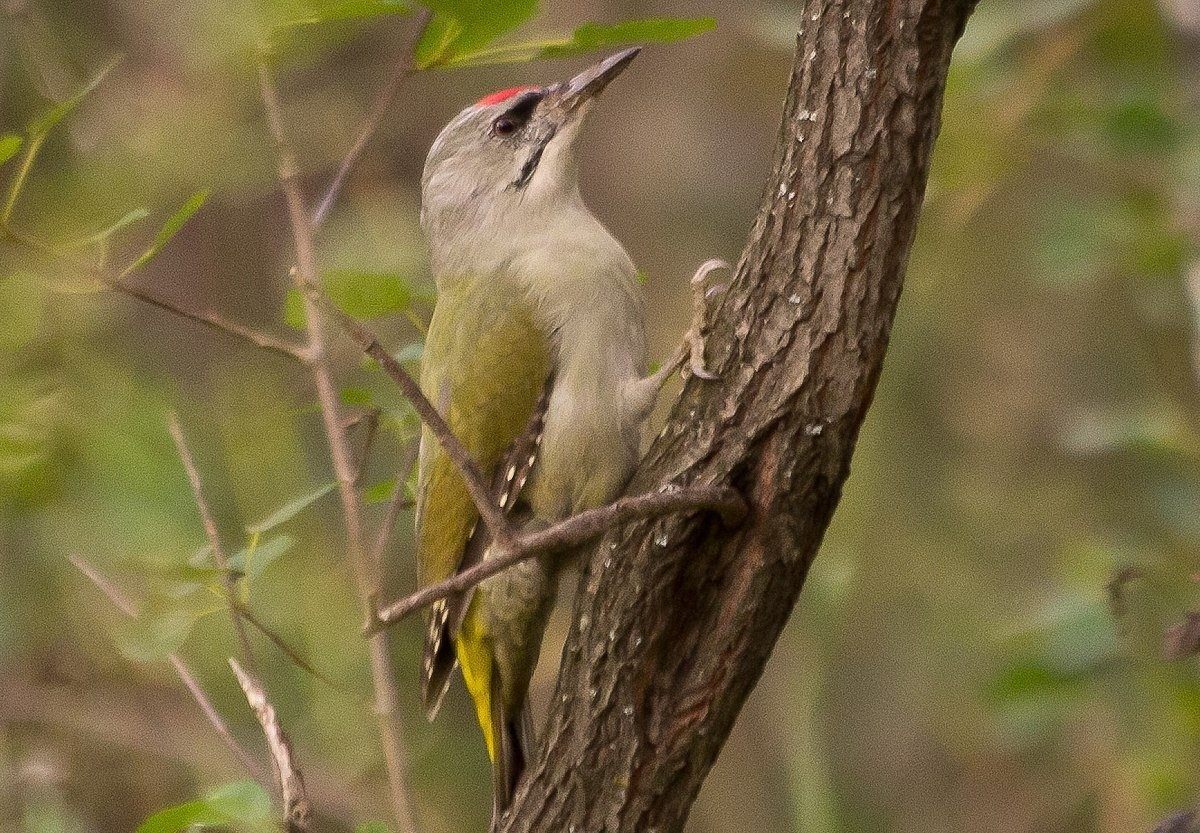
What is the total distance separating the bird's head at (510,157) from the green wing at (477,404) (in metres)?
0.39

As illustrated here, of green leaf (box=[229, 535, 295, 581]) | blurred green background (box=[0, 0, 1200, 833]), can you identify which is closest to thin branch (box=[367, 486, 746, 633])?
green leaf (box=[229, 535, 295, 581])

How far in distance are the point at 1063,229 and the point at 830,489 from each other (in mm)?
1960

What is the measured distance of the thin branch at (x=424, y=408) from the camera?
1979mm

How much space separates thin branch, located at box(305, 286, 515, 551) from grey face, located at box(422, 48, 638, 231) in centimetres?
168

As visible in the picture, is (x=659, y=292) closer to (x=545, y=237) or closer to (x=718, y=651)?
(x=545, y=237)

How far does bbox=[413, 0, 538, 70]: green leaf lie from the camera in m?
2.35

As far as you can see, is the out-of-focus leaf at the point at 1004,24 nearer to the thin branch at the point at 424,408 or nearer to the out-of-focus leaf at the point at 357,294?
the out-of-focus leaf at the point at 357,294

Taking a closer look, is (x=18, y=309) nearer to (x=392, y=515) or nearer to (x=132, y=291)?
(x=132, y=291)

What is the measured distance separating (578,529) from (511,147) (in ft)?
5.96

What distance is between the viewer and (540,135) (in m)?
3.83

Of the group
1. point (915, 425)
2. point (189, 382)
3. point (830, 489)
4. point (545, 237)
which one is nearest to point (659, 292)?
point (915, 425)

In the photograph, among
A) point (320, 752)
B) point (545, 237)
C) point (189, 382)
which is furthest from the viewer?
point (189, 382)

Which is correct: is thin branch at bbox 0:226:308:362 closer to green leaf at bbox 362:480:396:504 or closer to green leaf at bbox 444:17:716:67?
green leaf at bbox 444:17:716:67

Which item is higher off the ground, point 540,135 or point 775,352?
point 540,135
